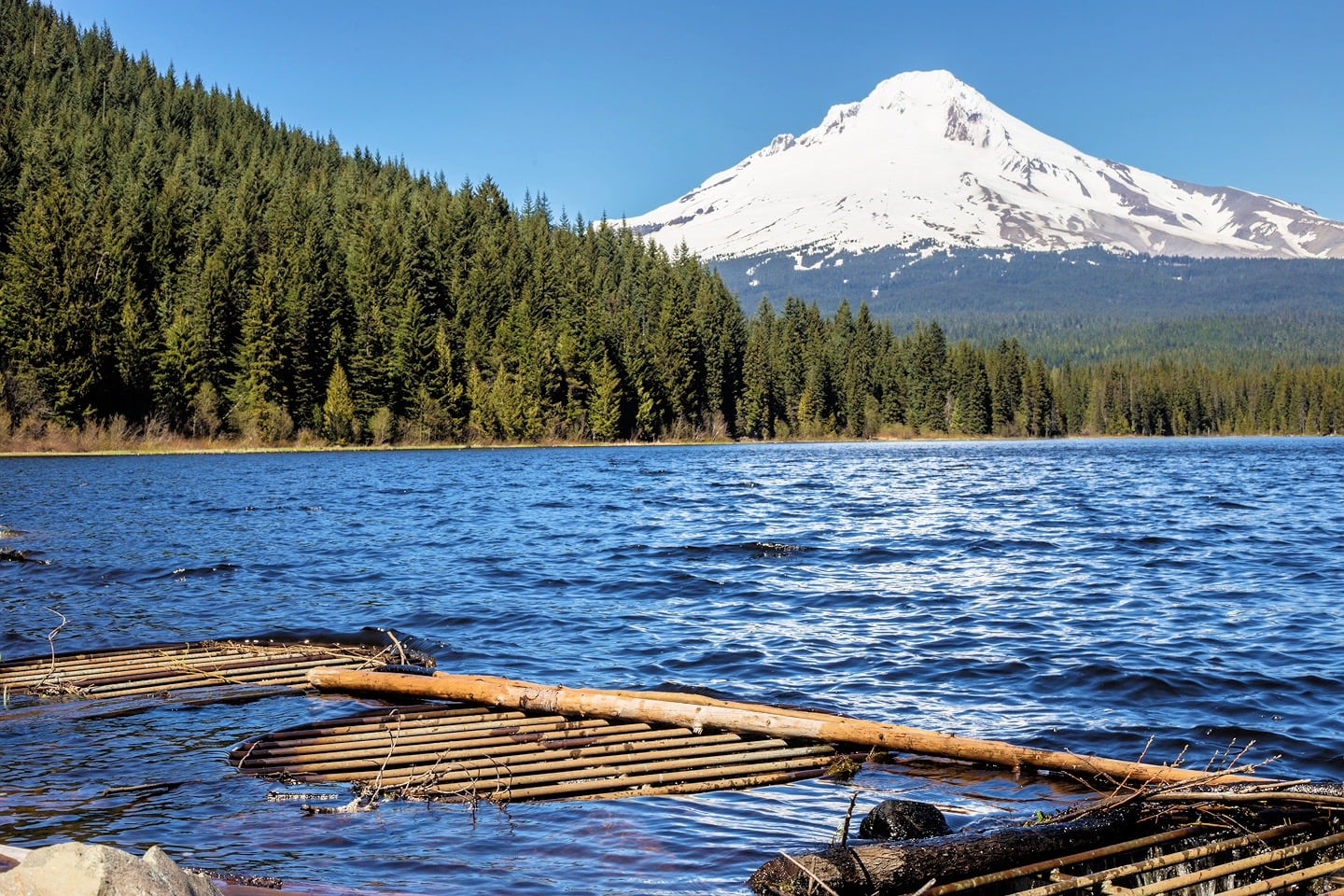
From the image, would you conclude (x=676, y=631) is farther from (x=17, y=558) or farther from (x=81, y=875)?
(x=17, y=558)

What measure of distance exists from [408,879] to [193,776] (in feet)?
10.6

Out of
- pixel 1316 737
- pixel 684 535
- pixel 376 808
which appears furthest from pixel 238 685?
pixel 684 535

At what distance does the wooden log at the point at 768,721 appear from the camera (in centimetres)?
888

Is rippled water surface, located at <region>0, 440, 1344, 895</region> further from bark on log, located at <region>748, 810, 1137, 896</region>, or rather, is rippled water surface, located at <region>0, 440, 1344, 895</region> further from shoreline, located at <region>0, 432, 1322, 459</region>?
shoreline, located at <region>0, 432, 1322, 459</region>

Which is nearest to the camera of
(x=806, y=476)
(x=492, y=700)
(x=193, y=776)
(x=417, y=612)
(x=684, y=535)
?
(x=193, y=776)

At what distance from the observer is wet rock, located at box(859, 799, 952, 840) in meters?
6.76

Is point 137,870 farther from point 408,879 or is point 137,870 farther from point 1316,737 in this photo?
point 1316,737

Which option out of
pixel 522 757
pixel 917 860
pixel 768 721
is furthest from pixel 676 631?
pixel 917 860

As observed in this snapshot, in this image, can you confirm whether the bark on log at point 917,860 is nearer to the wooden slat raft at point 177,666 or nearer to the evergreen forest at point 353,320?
the wooden slat raft at point 177,666

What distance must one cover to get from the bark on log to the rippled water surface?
1409 millimetres

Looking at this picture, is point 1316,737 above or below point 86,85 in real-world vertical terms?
below

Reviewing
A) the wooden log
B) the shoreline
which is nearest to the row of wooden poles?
the wooden log

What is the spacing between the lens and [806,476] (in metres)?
61.6

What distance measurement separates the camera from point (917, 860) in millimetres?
5590
